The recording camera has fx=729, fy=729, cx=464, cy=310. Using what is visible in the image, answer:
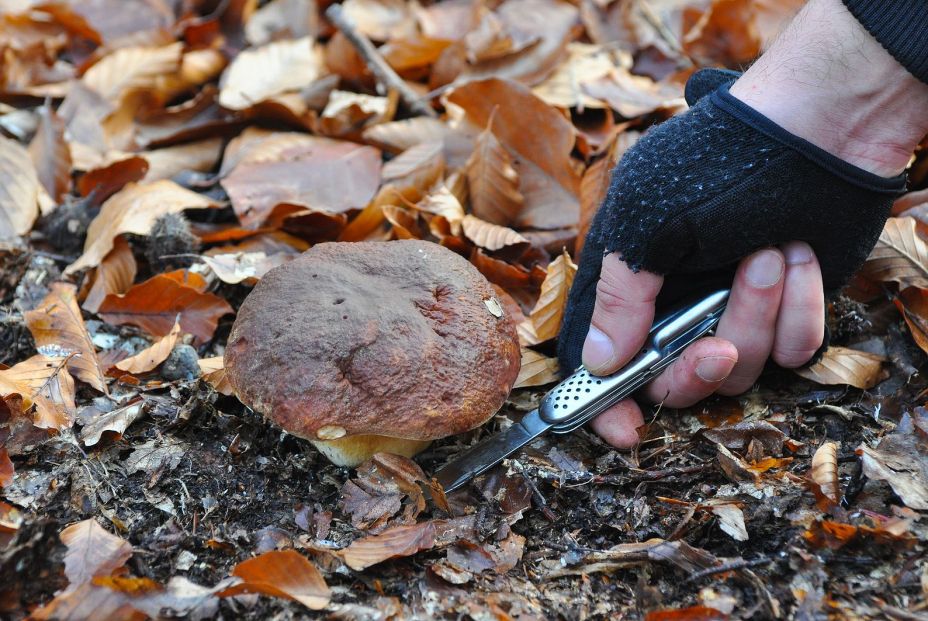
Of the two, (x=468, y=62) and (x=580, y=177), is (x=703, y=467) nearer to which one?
(x=580, y=177)

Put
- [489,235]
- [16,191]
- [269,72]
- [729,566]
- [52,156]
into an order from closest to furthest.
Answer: [729,566] → [489,235] → [16,191] → [52,156] → [269,72]

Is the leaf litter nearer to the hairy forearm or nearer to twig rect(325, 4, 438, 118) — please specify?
twig rect(325, 4, 438, 118)

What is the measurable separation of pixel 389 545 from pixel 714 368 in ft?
3.01

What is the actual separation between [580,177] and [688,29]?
63.6 inches

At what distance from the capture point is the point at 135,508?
178cm

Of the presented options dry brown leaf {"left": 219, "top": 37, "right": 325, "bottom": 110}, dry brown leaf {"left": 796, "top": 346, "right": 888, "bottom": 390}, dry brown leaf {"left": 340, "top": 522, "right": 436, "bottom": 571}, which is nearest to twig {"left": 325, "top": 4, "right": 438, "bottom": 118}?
dry brown leaf {"left": 219, "top": 37, "right": 325, "bottom": 110}

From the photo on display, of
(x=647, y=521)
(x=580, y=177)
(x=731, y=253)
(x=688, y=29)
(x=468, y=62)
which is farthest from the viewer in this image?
(x=688, y=29)

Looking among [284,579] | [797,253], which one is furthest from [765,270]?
[284,579]

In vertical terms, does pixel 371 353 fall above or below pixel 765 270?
below

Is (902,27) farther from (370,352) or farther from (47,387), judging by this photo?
(47,387)

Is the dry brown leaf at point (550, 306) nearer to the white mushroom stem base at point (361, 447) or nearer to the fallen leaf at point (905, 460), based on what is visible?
the white mushroom stem base at point (361, 447)

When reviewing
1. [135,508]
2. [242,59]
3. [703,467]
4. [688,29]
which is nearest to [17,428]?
[135,508]

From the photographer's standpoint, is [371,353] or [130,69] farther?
[130,69]

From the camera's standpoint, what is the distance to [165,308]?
2.38 m
